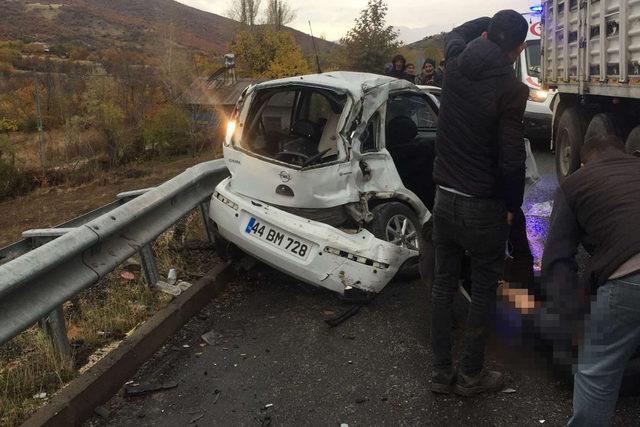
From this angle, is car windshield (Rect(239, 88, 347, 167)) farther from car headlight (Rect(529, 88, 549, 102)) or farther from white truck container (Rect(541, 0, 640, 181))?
car headlight (Rect(529, 88, 549, 102))

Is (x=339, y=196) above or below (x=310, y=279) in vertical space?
above

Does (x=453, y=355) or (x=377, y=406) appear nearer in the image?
(x=377, y=406)

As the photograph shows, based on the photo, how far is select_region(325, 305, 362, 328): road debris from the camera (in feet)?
13.9

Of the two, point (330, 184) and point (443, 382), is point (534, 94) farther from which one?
point (443, 382)

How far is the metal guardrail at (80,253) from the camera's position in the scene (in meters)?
2.93

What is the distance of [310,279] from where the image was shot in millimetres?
4383

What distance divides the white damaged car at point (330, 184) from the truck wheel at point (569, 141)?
10.1ft

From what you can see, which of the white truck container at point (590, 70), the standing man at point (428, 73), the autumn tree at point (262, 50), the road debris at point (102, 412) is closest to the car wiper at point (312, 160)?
the road debris at point (102, 412)

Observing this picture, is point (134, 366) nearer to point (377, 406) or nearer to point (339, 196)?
point (377, 406)

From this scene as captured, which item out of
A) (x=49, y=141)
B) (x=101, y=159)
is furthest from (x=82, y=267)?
(x=49, y=141)

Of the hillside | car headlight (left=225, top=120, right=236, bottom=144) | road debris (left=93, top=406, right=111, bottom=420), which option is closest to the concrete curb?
road debris (left=93, top=406, right=111, bottom=420)

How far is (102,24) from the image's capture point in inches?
3492

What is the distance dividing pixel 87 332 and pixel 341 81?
277cm

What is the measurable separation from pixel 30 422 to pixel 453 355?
2.46 m
